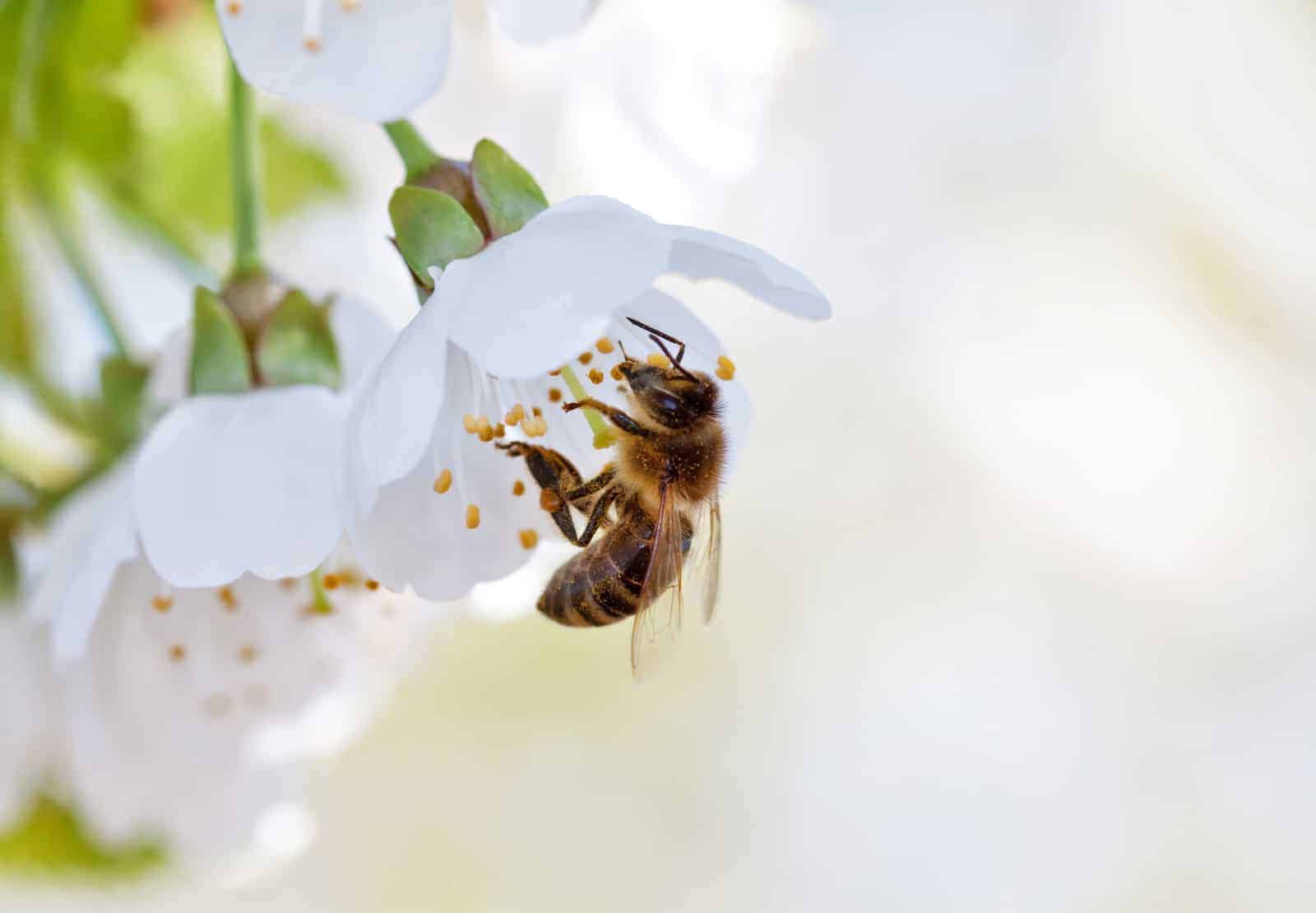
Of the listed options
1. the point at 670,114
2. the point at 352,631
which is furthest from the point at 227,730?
the point at 670,114

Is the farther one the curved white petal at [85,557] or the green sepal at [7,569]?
the green sepal at [7,569]

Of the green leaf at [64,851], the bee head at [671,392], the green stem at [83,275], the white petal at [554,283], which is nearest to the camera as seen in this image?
the white petal at [554,283]

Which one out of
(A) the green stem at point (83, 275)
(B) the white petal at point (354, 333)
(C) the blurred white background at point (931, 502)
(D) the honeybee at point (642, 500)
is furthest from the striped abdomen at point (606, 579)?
(C) the blurred white background at point (931, 502)

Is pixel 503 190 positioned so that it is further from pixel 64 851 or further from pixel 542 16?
pixel 64 851

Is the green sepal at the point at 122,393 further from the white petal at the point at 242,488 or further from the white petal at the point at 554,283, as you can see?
the white petal at the point at 554,283

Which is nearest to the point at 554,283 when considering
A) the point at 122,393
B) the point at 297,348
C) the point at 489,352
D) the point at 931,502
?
the point at 489,352

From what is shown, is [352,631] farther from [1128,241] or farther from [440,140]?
[1128,241]
